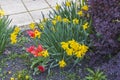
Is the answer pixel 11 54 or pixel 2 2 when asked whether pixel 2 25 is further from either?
pixel 2 2

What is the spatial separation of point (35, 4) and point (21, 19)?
0.53 metres

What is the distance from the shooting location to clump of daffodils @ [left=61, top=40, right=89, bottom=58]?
3.60 metres

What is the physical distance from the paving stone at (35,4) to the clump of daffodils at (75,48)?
1.89 meters

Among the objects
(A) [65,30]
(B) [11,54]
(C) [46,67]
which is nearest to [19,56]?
(B) [11,54]

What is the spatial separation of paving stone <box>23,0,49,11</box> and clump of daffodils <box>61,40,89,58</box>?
189 centimetres

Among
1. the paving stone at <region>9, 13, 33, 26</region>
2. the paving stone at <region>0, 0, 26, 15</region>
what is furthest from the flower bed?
the paving stone at <region>0, 0, 26, 15</region>

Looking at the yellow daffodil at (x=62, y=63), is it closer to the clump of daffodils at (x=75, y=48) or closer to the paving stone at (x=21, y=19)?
the clump of daffodils at (x=75, y=48)

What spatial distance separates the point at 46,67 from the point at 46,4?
73.7 inches

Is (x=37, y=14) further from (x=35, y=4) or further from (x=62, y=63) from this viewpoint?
(x=62, y=63)

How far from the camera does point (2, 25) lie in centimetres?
419

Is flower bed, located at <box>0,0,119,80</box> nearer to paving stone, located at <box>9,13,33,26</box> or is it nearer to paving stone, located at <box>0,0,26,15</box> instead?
paving stone, located at <box>9,13,33,26</box>

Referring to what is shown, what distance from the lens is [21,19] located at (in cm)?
509

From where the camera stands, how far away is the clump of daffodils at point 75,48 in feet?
11.8

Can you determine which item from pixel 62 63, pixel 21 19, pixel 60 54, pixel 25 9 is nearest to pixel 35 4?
pixel 25 9
